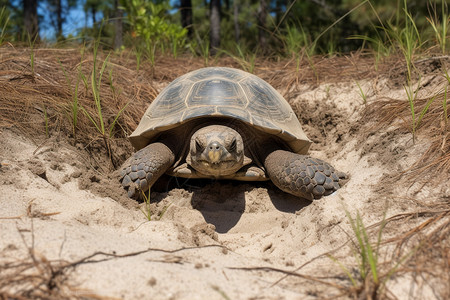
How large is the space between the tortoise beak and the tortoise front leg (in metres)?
0.50

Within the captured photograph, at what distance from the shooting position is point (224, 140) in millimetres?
2518

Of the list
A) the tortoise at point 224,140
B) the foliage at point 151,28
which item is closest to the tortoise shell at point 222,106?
the tortoise at point 224,140

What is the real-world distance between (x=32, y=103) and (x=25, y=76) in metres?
0.48

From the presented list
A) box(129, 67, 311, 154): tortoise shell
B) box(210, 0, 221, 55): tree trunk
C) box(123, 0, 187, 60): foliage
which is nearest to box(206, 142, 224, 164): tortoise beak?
box(129, 67, 311, 154): tortoise shell

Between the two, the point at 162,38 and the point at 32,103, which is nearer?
the point at 32,103

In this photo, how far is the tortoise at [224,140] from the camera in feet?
8.27

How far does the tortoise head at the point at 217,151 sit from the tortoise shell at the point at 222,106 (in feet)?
0.57

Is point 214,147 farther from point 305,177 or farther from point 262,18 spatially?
point 262,18

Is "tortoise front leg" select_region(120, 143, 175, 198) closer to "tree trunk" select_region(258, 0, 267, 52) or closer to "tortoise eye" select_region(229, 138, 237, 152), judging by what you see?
"tortoise eye" select_region(229, 138, 237, 152)

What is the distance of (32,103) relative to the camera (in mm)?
2869

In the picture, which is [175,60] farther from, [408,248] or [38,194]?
[408,248]

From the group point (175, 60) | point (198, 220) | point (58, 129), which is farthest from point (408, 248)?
point (175, 60)

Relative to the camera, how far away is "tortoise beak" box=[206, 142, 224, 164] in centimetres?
237

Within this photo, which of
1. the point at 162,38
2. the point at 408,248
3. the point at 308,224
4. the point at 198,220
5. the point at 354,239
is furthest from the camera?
the point at 162,38
